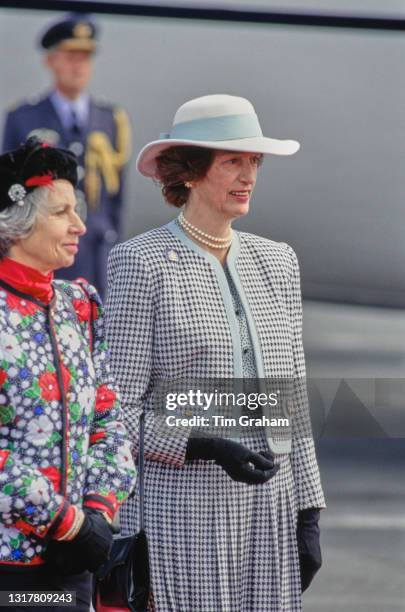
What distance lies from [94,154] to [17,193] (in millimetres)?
1855

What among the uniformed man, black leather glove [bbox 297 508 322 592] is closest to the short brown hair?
black leather glove [bbox 297 508 322 592]

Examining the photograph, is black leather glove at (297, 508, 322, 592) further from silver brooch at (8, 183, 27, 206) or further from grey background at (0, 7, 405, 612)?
grey background at (0, 7, 405, 612)

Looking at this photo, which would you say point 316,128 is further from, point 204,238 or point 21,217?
point 21,217

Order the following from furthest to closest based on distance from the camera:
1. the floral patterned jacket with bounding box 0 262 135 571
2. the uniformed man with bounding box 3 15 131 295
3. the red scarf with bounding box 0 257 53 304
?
the uniformed man with bounding box 3 15 131 295 → the red scarf with bounding box 0 257 53 304 → the floral patterned jacket with bounding box 0 262 135 571

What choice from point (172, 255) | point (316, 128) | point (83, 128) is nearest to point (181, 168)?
point (172, 255)

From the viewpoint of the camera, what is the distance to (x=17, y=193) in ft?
9.23

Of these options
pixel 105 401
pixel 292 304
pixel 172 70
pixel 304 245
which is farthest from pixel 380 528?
pixel 105 401

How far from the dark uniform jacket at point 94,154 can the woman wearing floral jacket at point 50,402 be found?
1556 mm

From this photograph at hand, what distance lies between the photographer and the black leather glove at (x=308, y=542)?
3.27 metres

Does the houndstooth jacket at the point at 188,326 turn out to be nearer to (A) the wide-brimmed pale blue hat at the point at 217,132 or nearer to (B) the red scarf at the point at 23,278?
(A) the wide-brimmed pale blue hat at the point at 217,132

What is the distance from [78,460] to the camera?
2.77 metres

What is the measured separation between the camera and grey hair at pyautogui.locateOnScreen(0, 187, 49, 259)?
2803mm

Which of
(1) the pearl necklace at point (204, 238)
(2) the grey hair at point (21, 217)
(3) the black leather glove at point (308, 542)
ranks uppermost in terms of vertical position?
(2) the grey hair at point (21, 217)

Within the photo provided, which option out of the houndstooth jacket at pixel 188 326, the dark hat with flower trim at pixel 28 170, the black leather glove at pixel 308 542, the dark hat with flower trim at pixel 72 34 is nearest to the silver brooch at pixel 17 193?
the dark hat with flower trim at pixel 28 170
